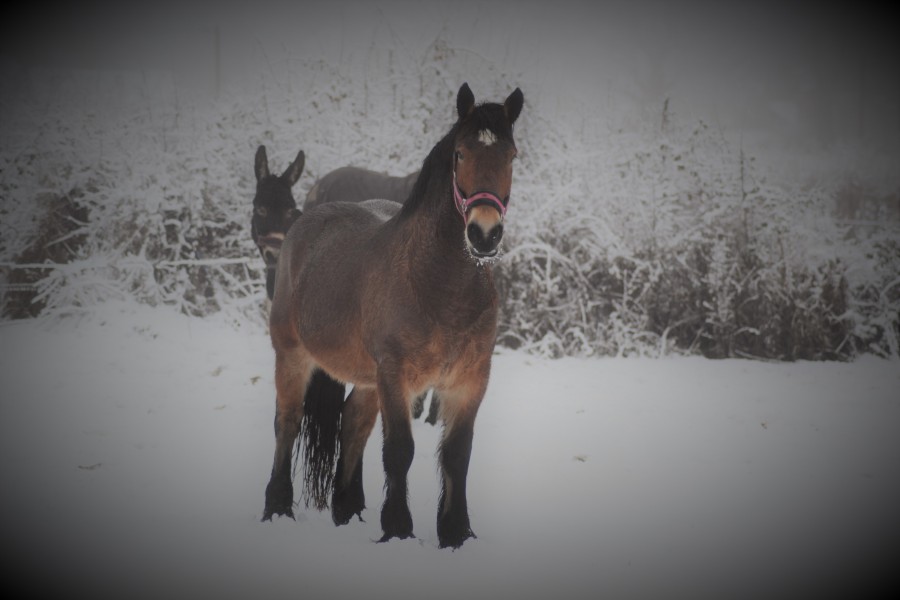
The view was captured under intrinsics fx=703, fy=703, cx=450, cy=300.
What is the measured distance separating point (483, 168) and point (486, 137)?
0.56 ft

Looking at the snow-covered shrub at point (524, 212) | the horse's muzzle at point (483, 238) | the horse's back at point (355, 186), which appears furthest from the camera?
the snow-covered shrub at point (524, 212)

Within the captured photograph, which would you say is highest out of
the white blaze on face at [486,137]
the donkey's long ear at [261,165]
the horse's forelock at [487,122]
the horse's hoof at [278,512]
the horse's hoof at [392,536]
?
the donkey's long ear at [261,165]

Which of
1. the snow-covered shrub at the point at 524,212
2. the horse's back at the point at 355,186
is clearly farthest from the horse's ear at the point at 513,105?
the snow-covered shrub at the point at 524,212

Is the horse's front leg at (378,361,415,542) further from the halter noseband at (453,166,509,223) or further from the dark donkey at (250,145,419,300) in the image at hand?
the dark donkey at (250,145,419,300)

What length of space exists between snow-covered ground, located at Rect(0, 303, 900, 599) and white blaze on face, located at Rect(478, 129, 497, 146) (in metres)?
2.06

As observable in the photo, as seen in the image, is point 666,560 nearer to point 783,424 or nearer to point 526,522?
point 526,522

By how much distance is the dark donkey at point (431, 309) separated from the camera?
332 cm

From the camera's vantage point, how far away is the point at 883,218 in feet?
42.2

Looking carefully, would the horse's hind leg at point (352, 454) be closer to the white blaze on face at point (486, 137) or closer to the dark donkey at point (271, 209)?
the white blaze on face at point (486, 137)

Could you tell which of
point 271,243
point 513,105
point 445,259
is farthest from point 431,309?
point 271,243

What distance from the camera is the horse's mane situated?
3.37m

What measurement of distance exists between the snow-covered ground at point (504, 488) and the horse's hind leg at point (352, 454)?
0.42 feet

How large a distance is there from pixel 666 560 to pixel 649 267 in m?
6.67

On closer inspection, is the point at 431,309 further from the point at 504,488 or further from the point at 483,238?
the point at 504,488
